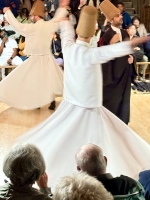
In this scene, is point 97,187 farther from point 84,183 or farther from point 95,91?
point 95,91

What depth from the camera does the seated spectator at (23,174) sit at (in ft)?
5.82

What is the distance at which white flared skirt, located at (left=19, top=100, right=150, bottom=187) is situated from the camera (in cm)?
315

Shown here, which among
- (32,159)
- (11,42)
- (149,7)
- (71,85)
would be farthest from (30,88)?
(149,7)

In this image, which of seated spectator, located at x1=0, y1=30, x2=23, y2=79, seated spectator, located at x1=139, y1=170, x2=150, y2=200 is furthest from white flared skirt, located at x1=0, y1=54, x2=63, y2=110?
seated spectator, located at x1=139, y1=170, x2=150, y2=200

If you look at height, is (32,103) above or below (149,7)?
below

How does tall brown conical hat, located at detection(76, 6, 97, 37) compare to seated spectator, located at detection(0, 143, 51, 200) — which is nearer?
seated spectator, located at detection(0, 143, 51, 200)

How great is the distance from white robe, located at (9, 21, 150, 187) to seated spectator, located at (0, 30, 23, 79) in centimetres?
382

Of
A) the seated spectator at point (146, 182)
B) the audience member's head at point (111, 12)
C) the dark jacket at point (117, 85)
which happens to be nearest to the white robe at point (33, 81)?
the dark jacket at point (117, 85)

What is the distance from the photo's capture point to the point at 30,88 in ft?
16.5

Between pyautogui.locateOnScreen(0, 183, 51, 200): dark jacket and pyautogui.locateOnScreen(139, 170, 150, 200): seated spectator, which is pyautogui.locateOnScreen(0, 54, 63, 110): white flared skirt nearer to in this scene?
pyautogui.locateOnScreen(139, 170, 150, 200): seated spectator

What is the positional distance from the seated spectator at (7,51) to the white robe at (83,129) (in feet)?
12.5

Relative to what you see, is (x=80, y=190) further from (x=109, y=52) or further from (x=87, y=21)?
(x=87, y=21)

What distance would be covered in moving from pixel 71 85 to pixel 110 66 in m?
1.18

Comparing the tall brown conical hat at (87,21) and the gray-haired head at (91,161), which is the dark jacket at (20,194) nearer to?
the gray-haired head at (91,161)
